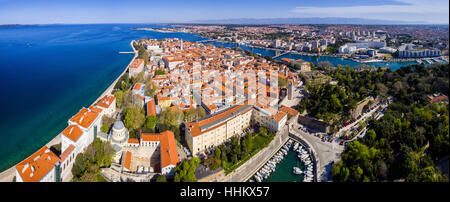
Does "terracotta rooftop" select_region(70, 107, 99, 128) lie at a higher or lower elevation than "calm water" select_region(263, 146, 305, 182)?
higher

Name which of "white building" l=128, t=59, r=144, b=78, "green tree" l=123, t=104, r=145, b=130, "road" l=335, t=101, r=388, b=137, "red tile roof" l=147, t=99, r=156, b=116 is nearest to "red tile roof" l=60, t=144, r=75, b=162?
"green tree" l=123, t=104, r=145, b=130

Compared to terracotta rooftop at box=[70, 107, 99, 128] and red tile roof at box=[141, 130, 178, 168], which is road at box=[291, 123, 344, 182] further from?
terracotta rooftop at box=[70, 107, 99, 128]

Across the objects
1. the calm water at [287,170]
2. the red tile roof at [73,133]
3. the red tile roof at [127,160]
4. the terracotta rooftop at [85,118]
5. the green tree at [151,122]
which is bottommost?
the calm water at [287,170]

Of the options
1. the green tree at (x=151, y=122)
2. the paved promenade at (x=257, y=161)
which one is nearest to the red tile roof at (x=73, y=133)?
the green tree at (x=151, y=122)

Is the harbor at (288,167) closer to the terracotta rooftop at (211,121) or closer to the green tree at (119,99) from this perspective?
the terracotta rooftop at (211,121)

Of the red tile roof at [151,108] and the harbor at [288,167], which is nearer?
the harbor at [288,167]

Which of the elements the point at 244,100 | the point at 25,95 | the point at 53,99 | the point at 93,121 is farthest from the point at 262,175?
the point at 25,95

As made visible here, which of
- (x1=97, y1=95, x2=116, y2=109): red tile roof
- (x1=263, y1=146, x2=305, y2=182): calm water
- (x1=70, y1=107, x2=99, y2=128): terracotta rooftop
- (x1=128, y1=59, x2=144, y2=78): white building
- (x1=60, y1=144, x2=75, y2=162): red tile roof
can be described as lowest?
(x1=263, y1=146, x2=305, y2=182): calm water

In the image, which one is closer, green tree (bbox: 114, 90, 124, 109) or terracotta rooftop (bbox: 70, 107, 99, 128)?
terracotta rooftop (bbox: 70, 107, 99, 128)
